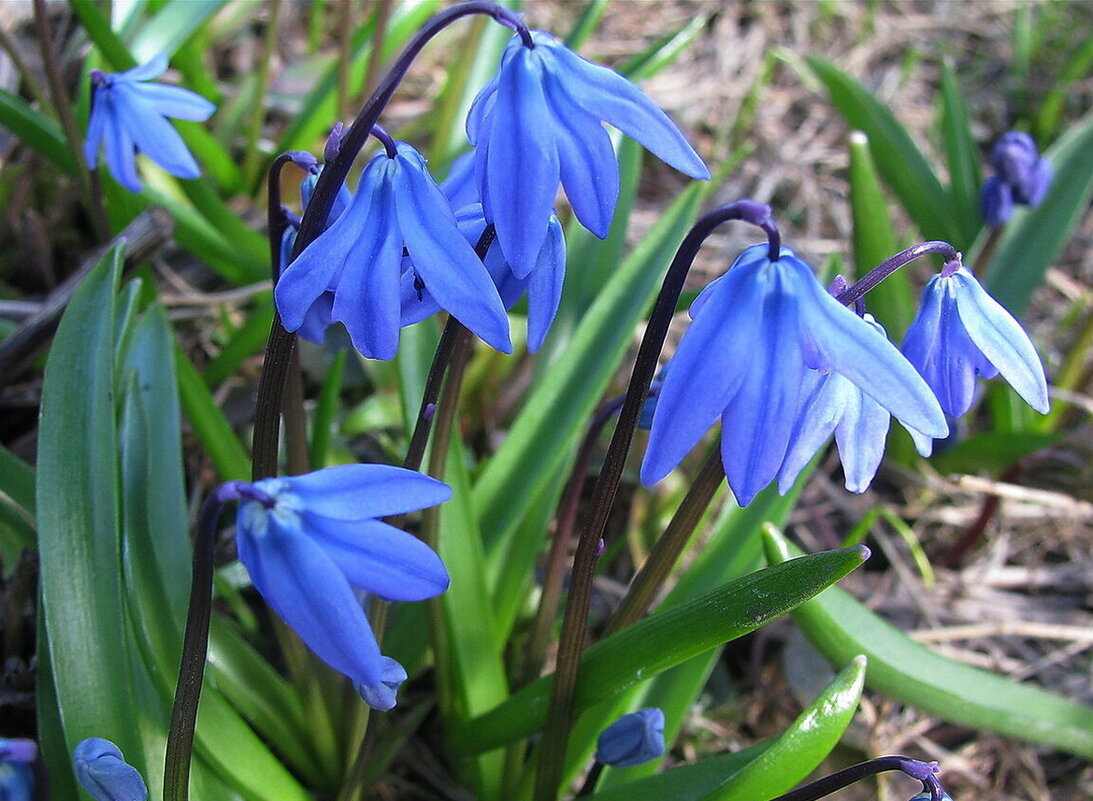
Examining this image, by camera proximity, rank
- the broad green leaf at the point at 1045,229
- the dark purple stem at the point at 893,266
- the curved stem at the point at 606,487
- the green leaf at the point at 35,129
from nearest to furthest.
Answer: the curved stem at the point at 606,487, the dark purple stem at the point at 893,266, the green leaf at the point at 35,129, the broad green leaf at the point at 1045,229

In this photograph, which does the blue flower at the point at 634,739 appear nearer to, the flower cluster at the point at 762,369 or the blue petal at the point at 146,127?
the flower cluster at the point at 762,369

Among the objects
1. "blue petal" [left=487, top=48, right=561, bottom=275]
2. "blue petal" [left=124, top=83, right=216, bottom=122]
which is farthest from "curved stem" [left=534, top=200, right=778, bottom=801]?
"blue petal" [left=124, top=83, right=216, bottom=122]

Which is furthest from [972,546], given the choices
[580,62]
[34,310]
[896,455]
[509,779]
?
[34,310]

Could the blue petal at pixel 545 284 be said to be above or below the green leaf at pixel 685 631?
above

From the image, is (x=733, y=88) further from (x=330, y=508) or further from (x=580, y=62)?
(x=330, y=508)

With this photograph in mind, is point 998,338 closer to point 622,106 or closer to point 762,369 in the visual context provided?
point 762,369

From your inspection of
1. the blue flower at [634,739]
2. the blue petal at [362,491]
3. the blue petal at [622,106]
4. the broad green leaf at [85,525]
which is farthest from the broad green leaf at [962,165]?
the blue petal at [362,491]

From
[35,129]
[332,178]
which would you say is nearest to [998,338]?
[332,178]
